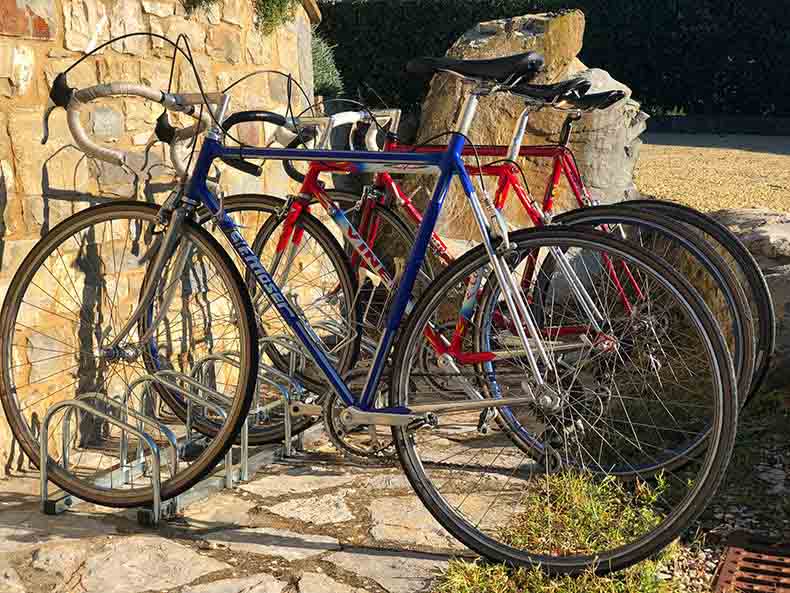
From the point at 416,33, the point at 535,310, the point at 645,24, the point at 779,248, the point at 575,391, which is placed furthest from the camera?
the point at 645,24

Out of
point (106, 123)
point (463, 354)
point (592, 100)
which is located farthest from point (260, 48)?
point (463, 354)

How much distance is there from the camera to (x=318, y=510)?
3492 mm

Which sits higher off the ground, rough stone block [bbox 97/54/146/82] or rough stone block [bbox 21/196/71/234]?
rough stone block [bbox 97/54/146/82]

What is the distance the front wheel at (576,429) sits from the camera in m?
2.83

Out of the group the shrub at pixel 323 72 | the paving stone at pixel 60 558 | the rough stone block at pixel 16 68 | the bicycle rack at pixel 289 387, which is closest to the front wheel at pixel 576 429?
the bicycle rack at pixel 289 387

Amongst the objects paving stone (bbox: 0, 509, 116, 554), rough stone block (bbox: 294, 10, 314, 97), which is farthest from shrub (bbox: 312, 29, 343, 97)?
paving stone (bbox: 0, 509, 116, 554)

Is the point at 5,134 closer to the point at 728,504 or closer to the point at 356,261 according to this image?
the point at 356,261

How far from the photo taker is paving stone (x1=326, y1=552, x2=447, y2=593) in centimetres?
295

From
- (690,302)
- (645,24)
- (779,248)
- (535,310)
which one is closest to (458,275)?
(690,302)

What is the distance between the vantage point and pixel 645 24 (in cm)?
1628

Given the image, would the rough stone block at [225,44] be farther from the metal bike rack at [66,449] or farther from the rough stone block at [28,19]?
the metal bike rack at [66,449]

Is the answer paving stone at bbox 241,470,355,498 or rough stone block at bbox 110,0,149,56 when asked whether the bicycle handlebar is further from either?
paving stone at bbox 241,470,355,498

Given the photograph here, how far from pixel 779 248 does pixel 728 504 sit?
1.50m

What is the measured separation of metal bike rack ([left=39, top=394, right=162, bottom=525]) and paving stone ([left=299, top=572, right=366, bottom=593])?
1.83 feet
